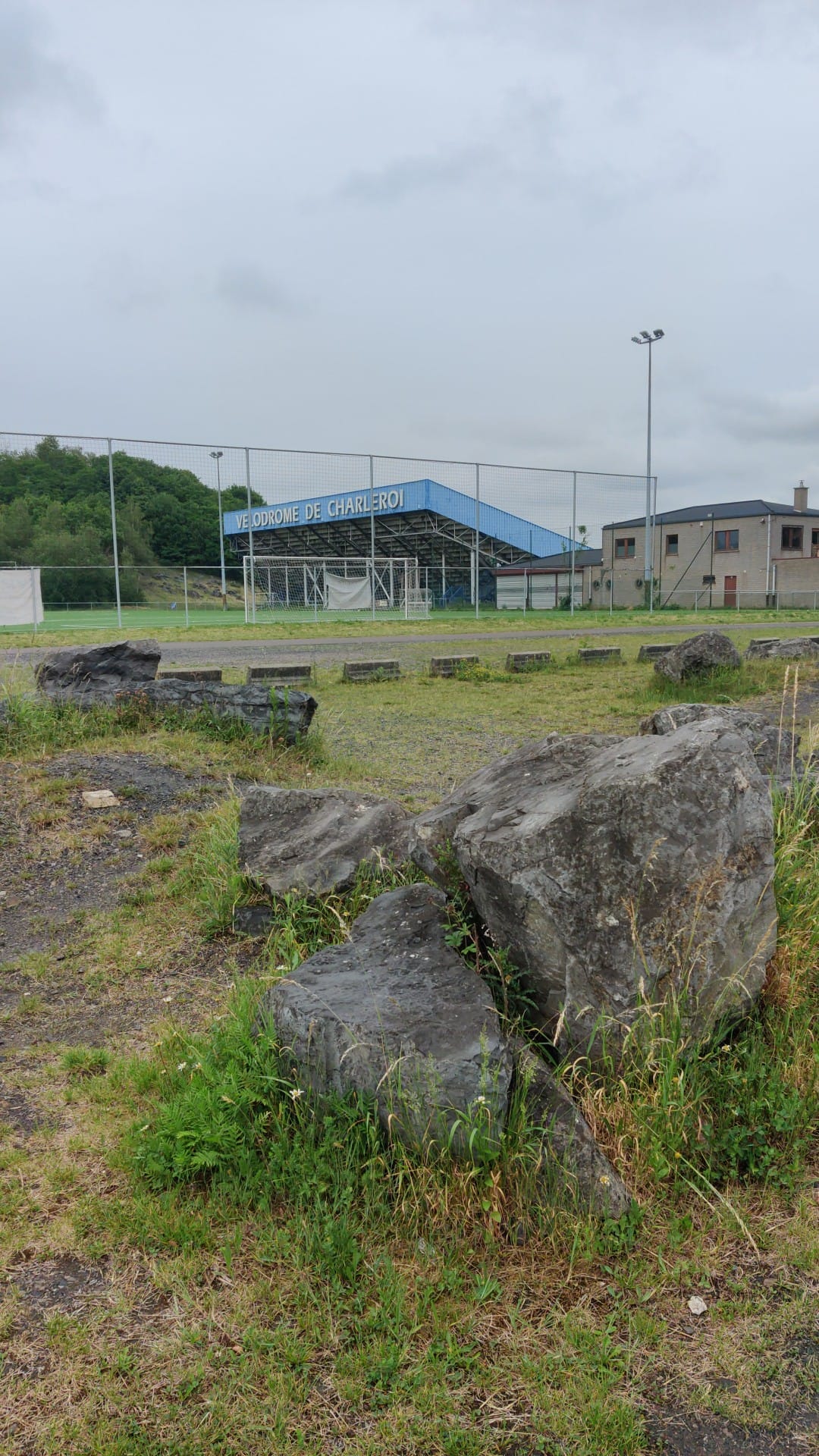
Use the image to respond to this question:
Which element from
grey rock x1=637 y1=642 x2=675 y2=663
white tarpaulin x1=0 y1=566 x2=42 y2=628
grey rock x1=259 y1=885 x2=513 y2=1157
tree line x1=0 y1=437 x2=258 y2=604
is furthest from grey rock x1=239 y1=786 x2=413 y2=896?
tree line x1=0 y1=437 x2=258 y2=604

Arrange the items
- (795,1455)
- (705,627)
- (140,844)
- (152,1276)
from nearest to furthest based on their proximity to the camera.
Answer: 1. (795,1455)
2. (152,1276)
3. (140,844)
4. (705,627)

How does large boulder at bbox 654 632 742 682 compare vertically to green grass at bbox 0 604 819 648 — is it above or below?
below

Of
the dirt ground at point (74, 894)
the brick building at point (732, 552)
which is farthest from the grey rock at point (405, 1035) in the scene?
the brick building at point (732, 552)

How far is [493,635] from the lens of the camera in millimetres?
21766

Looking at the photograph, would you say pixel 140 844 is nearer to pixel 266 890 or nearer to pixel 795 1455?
pixel 266 890

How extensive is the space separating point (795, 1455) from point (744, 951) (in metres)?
1.28

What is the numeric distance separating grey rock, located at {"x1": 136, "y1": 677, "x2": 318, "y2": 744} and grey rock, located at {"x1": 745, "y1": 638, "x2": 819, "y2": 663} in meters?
8.73

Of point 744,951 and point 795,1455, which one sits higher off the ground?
point 744,951

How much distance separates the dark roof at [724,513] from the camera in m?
49.0

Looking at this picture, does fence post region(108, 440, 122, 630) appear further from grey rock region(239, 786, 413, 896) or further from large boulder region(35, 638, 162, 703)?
grey rock region(239, 786, 413, 896)

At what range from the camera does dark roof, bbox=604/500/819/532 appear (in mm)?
49031

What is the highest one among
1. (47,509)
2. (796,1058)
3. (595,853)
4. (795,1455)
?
(47,509)

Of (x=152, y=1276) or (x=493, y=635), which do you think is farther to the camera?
(x=493, y=635)

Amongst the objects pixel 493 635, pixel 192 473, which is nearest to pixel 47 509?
pixel 192 473
